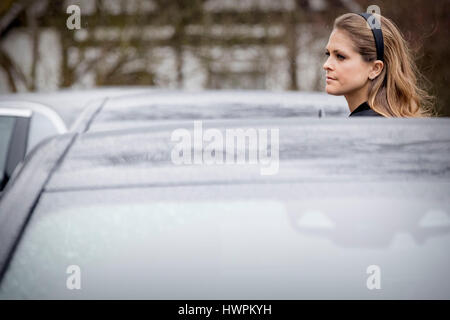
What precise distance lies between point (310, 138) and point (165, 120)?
5.44 feet

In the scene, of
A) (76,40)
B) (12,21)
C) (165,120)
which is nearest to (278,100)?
(165,120)

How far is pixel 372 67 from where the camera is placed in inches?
109

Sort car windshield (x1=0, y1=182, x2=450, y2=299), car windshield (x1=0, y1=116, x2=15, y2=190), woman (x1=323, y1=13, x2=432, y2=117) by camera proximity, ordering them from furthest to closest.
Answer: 1. car windshield (x1=0, y1=116, x2=15, y2=190)
2. woman (x1=323, y1=13, x2=432, y2=117)
3. car windshield (x1=0, y1=182, x2=450, y2=299)

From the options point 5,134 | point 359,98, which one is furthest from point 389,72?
point 5,134

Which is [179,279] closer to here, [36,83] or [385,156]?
[385,156]

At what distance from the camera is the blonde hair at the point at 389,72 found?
8.99 ft

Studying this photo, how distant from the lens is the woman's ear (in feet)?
9.04

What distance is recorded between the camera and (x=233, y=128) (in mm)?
2012

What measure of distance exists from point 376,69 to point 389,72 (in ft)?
0.17

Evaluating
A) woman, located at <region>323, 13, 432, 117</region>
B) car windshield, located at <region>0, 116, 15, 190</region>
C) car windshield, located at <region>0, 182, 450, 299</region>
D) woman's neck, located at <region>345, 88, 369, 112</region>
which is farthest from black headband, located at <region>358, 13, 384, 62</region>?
car windshield, located at <region>0, 116, 15, 190</region>

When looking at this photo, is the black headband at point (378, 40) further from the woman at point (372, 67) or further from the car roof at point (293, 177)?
the car roof at point (293, 177)

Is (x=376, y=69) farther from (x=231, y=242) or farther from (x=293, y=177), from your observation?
(x=231, y=242)

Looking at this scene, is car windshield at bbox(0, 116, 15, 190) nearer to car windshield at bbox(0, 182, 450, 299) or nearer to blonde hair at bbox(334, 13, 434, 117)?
blonde hair at bbox(334, 13, 434, 117)

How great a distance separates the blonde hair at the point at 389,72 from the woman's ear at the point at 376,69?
20 mm
